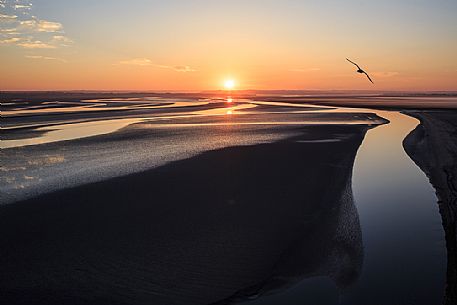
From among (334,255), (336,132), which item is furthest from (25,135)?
(334,255)

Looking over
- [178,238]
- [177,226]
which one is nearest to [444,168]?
[177,226]

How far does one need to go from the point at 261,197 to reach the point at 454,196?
626 centimetres

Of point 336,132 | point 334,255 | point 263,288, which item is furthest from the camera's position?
point 336,132

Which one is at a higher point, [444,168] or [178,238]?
[444,168]

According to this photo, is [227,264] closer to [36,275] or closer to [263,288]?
[263,288]

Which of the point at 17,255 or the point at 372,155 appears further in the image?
the point at 372,155

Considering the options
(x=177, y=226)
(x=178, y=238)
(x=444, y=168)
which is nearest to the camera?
(x=178, y=238)

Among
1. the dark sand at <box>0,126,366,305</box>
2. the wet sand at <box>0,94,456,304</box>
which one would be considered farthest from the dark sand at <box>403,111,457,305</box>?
the dark sand at <box>0,126,366,305</box>

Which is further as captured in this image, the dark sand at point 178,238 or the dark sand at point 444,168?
the dark sand at point 444,168

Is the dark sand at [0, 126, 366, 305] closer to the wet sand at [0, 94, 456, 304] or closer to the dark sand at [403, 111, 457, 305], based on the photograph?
the wet sand at [0, 94, 456, 304]

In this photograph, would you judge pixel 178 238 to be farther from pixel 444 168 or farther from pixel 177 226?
pixel 444 168

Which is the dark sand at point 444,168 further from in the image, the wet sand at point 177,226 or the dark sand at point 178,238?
the dark sand at point 178,238

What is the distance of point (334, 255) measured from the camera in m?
7.84

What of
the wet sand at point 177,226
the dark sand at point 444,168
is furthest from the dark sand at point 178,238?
the dark sand at point 444,168
